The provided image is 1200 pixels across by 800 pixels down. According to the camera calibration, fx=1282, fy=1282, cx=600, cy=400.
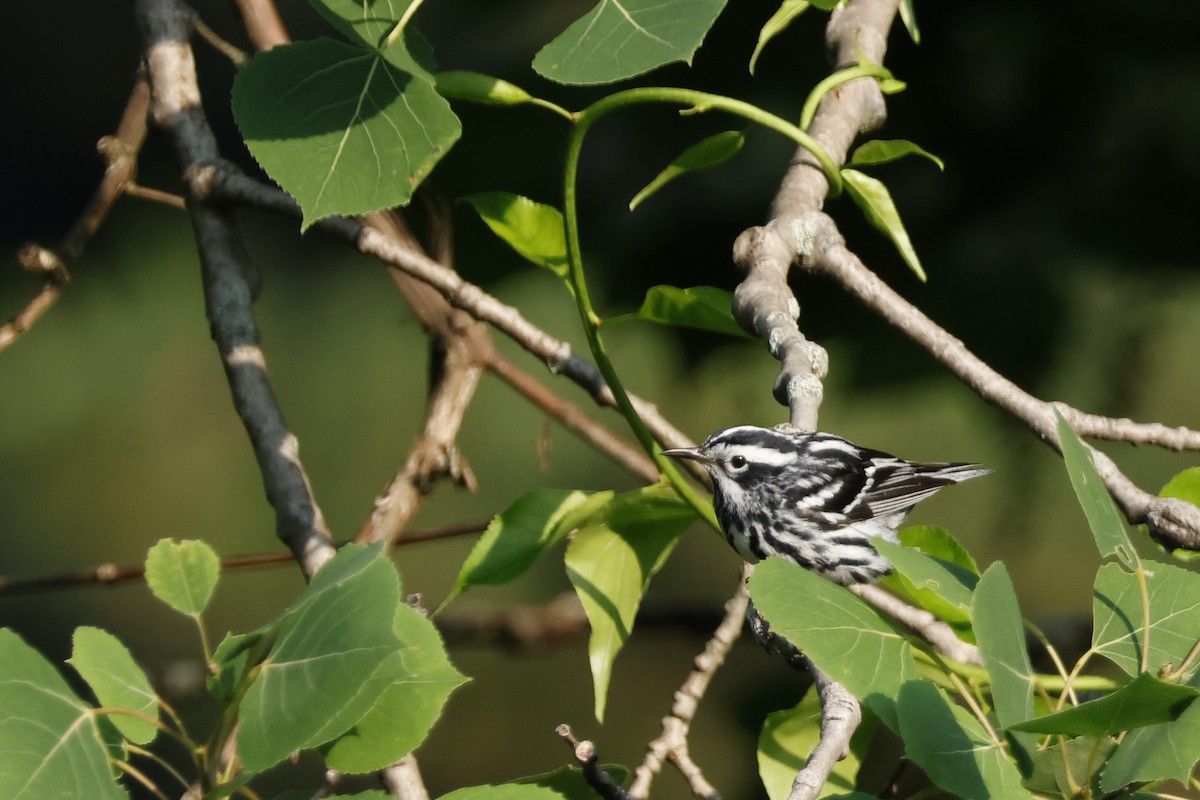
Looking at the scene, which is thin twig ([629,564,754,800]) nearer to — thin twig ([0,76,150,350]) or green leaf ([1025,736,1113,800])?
green leaf ([1025,736,1113,800])

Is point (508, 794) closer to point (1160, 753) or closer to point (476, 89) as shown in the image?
point (1160, 753)

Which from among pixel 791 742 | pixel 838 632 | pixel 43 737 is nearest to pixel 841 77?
pixel 791 742

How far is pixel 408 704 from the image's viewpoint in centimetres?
55

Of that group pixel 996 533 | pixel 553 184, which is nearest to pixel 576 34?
pixel 553 184

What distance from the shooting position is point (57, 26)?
66.0 inches

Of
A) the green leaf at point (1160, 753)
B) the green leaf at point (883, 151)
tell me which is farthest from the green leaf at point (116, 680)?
the green leaf at point (883, 151)

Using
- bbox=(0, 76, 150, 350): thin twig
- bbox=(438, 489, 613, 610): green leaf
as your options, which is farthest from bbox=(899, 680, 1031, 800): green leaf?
bbox=(0, 76, 150, 350): thin twig

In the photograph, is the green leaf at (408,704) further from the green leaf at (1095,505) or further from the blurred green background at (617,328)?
the blurred green background at (617,328)

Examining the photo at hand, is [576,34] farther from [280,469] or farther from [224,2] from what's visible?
[224,2]

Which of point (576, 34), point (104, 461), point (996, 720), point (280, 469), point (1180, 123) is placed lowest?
point (104, 461)

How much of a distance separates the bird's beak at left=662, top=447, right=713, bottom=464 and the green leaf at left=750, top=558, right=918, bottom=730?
1.47 feet

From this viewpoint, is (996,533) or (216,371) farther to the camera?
(216,371)

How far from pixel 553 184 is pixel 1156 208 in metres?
0.62

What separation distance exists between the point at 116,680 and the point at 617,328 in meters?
0.94
